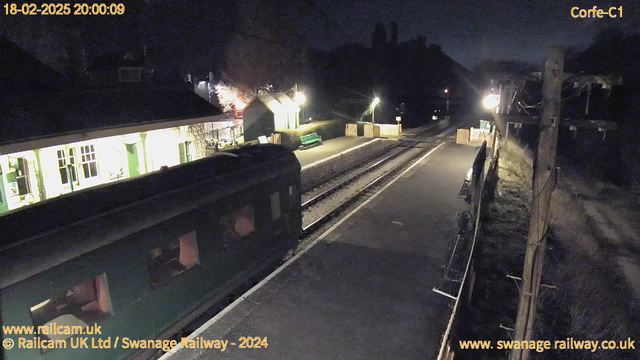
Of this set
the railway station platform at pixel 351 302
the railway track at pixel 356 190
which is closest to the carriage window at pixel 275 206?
the railway station platform at pixel 351 302

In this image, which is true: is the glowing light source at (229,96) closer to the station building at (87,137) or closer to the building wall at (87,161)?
the station building at (87,137)

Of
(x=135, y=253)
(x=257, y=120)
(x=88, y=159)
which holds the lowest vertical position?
(x=135, y=253)

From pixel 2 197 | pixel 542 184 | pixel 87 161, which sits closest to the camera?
pixel 542 184

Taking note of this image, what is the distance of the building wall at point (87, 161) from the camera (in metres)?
10.8

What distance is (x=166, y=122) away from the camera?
1443 centimetres

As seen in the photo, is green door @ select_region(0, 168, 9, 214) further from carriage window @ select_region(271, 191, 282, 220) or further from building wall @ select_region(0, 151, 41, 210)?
carriage window @ select_region(271, 191, 282, 220)

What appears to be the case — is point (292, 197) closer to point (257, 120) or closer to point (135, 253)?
point (135, 253)

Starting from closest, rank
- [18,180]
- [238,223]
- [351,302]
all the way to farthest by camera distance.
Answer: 1. [351,302]
2. [238,223]
3. [18,180]

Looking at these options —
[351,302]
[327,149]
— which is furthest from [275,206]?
[327,149]

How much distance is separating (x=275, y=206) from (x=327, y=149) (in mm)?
14923

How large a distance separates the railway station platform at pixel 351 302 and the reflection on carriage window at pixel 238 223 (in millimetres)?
1149

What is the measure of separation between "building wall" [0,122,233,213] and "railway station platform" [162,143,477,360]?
23.6 ft

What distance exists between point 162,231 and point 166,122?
28.9ft

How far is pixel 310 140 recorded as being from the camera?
83.2 feet
